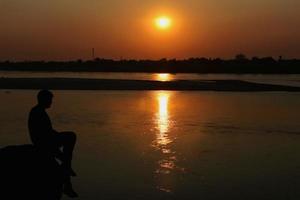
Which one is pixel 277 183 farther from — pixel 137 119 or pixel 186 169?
pixel 137 119

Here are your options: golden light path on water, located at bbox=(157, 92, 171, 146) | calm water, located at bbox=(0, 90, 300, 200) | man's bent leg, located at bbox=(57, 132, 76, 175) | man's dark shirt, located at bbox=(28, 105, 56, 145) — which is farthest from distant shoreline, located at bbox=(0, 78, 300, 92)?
man's dark shirt, located at bbox=(28, 105, 56, 145)

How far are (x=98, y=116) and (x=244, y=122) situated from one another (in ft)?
20.6

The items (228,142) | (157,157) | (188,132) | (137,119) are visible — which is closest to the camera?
(157,157)

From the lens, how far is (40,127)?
8.08m

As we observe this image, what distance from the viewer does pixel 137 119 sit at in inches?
883

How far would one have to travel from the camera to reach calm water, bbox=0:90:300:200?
10.4 meters

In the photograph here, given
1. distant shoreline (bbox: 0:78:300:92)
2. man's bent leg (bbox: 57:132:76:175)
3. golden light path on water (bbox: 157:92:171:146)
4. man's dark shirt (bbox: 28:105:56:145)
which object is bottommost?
distant shoreline (bbox: 0:78:300:92)

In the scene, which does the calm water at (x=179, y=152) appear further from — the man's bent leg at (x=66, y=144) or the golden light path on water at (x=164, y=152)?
the man's bent leg at (x=66, y=144)

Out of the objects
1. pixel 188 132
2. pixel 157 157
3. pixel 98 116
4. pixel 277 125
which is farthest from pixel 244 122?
pixel 157 157

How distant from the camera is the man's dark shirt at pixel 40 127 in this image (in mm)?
8055

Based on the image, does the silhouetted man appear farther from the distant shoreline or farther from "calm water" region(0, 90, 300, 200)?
the distant shoreline

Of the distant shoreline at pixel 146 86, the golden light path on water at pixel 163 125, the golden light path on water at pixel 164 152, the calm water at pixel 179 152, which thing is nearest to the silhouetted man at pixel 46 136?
the calm water at pixel 179 152

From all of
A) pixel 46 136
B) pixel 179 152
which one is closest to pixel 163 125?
pixel 179 152

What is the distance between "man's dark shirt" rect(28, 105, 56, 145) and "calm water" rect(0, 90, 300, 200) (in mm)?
1987
